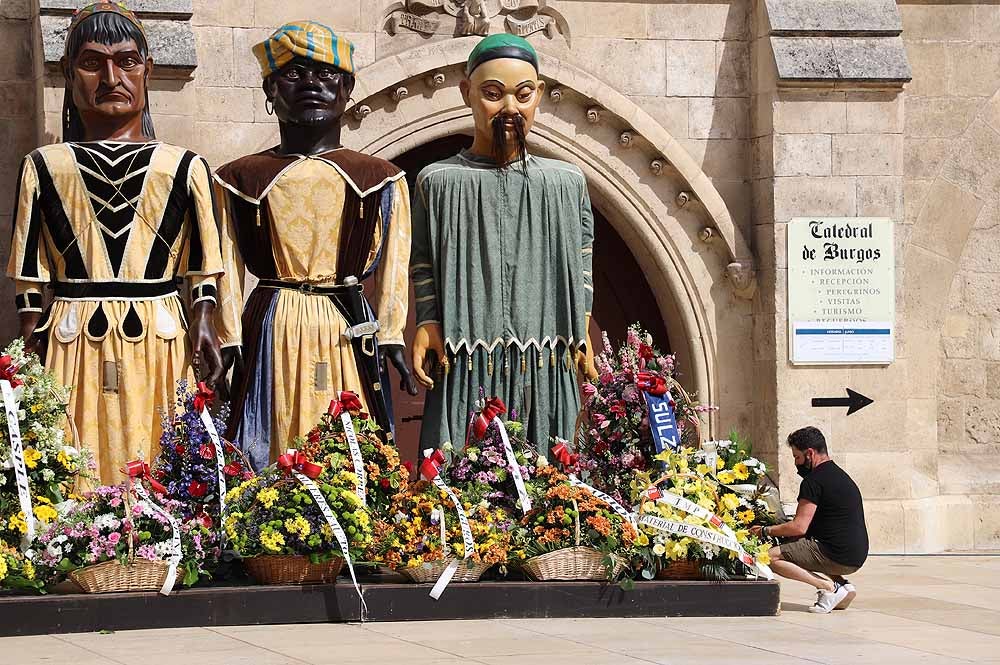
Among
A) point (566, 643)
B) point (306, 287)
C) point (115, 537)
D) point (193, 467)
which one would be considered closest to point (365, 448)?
point (193, 467)

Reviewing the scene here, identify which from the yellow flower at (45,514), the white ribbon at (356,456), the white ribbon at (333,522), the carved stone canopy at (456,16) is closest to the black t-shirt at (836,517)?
the white ribbon at (356,456)

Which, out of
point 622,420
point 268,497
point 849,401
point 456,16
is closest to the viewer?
point 268,497

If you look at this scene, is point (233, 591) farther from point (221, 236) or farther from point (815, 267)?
point (815, 267)

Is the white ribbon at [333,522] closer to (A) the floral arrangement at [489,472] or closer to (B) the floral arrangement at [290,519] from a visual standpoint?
(B) the floral arrangement at [290,519]

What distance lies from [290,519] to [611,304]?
460 cm

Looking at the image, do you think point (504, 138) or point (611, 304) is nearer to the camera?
point (504, 138)

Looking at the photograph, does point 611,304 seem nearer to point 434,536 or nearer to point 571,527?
point 571,527

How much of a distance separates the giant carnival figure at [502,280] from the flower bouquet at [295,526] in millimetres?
1139

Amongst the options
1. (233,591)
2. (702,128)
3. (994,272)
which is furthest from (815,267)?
(233,591)

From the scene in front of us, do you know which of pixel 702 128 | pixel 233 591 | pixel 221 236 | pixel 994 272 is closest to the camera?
pixel 233 591

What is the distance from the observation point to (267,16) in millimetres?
10188

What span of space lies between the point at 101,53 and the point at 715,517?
9.94 ft

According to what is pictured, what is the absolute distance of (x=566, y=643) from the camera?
6.62 meters

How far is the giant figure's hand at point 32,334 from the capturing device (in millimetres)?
7785
